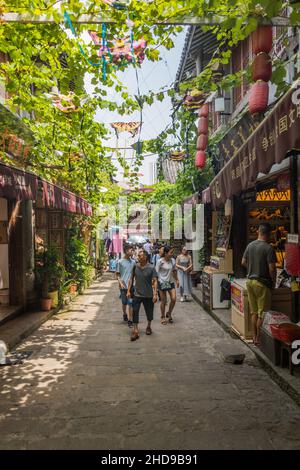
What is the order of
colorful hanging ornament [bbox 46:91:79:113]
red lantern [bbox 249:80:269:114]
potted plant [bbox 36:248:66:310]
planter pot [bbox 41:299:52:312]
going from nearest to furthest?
red lantern [bbox 249:80:269:114], colorful hanging ornament [bbox 46:91:79:113], planter pot [bbox 41:299:52:312], potted plant [bbox 36:248:66:310]

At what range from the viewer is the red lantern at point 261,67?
6.33 meters

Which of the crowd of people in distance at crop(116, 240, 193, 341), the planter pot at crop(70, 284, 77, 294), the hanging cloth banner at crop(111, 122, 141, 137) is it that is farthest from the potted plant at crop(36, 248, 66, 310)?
the hanging cloth banner at crop(111, 122, 141, 137)

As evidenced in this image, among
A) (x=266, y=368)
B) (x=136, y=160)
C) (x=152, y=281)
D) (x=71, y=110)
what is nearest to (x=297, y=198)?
(x=266, y=368)

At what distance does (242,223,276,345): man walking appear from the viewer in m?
7.10

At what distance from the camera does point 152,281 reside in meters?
9.01

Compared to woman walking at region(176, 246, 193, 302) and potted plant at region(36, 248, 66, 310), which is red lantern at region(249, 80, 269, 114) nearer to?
woman walking at region(176, 246, 193, 302)

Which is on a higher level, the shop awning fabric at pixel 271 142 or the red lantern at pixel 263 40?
the red lantern at pixel 263 40

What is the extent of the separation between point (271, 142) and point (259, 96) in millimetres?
2673

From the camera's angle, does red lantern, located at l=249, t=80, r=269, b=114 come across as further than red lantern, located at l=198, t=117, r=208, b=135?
No

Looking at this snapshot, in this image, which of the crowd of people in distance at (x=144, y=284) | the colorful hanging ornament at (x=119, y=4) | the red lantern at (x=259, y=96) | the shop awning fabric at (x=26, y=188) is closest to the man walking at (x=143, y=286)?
the crowd of people in distance at (x=144, y=284)

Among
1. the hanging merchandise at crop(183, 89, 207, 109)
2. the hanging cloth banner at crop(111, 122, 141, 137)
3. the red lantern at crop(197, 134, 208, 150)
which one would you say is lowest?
the red lantern at crop(197, 134, 208, 150)

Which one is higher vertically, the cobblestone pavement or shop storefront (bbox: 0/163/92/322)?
shop storefront (bbox: 0/163/92/322)

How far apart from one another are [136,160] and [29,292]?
23.3ft

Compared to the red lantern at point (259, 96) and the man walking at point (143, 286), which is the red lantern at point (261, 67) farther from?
the man walking at point (143, 286)
